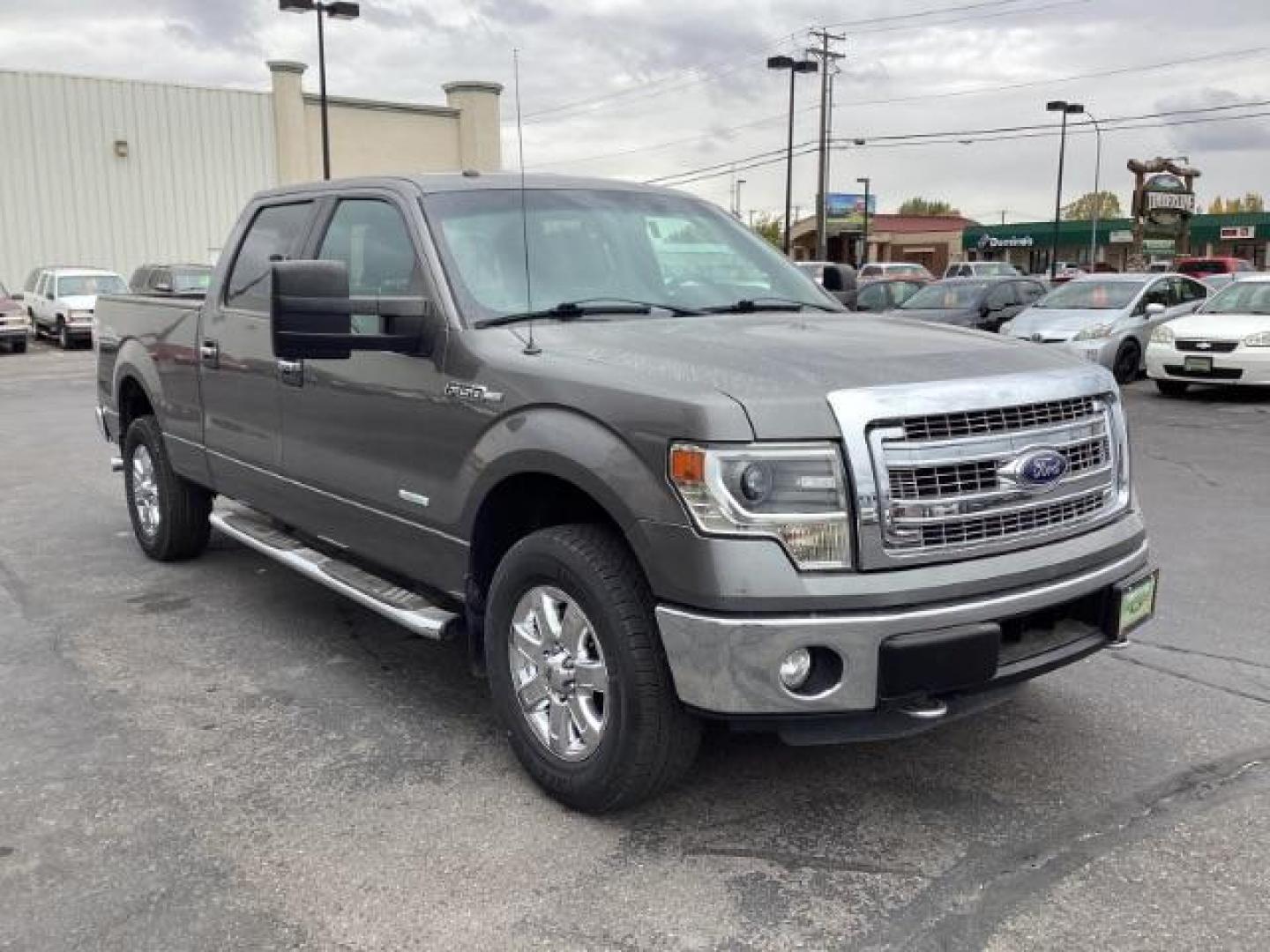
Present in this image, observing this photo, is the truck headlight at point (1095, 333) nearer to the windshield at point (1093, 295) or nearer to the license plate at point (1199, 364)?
the windshield at point (1093, 295)

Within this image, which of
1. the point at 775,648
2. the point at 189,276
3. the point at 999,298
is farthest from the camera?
the point at 189,276

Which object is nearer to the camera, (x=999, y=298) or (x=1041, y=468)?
(x=1041, y=468)

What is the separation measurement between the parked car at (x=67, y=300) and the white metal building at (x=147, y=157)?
6.20m

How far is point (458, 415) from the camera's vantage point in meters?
3.85

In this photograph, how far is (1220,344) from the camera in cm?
1420

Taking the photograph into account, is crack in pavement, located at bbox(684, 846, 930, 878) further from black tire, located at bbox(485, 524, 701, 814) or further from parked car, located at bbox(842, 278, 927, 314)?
parked car, located at bbox(842, 278, 927, 314)

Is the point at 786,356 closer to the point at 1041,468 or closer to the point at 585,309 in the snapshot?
the point at 1041,468

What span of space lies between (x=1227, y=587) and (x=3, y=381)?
18.2 metres

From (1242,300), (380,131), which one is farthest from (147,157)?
(1242,300)

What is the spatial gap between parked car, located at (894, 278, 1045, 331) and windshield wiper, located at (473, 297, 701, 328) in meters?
13.5

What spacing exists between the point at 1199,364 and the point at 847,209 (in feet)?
216

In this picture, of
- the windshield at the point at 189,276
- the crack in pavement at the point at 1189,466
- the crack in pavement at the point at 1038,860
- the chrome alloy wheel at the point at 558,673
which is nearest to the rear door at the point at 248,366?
the chrome alloy wheel at the point at 558,673

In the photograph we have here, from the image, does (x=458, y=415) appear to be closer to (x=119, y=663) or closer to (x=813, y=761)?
(x=813, y=761)

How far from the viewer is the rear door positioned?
5.09 metres
